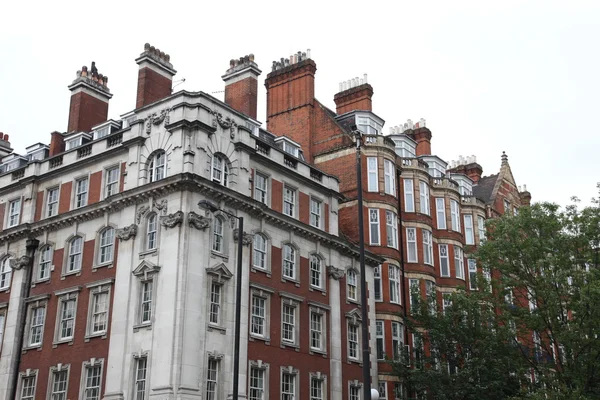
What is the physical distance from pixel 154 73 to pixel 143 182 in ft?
26.2

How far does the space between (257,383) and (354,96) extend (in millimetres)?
24188

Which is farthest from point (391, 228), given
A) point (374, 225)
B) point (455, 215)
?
point (455, 215)

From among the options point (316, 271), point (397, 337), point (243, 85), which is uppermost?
point (243, 85)

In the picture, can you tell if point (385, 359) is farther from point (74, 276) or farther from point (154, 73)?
point (154, 73)

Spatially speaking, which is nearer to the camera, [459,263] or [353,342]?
[353,342]

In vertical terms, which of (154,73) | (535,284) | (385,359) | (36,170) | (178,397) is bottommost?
(178,397)

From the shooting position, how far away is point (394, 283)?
42781mm

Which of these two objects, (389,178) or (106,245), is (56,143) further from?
(389,178)

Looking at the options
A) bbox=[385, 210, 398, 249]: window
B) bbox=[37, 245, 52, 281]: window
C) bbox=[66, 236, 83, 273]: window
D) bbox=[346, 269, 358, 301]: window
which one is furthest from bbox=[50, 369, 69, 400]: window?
bbox=[385, 210, 398, 249]: window

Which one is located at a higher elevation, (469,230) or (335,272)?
(469,230)

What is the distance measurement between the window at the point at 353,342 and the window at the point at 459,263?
11964mm

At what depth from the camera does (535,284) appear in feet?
115

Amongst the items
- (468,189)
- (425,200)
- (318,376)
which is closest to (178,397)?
(318,376)

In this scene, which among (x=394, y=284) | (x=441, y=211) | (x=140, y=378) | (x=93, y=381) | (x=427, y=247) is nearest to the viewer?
(x=140, y=378)
